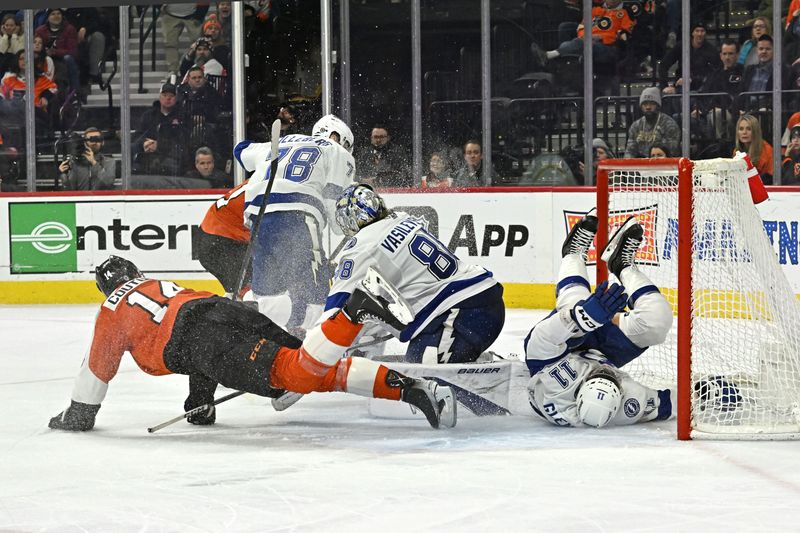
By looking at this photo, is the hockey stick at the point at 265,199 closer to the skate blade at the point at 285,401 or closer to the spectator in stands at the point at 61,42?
the skate blade at the point at 285,401

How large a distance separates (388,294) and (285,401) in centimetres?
83

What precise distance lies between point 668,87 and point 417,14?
68.5 inches

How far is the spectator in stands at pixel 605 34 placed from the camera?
8.02m

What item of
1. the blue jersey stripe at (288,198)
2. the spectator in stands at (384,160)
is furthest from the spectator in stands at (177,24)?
the blue jersey stripe at (288,198)

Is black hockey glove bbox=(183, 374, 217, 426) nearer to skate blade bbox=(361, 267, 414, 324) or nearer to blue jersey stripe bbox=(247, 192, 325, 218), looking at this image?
skate blade bbox=(361, 267, 414, 324)

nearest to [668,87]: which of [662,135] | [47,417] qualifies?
[662,135]

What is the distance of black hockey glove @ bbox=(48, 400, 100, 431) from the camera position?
3.95 meters

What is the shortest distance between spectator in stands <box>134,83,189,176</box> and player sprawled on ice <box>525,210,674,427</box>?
4798mm

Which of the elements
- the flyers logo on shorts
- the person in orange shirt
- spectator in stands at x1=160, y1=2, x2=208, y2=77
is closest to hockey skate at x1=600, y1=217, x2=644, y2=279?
the flyers logo on shorts

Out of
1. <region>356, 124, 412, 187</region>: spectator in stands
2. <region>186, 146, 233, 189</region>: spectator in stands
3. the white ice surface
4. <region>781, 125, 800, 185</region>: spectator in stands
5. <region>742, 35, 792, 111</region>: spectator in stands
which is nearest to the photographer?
the white ice surface

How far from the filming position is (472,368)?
3.97 metres

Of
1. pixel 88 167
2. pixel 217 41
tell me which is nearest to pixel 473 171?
pixel 217 41

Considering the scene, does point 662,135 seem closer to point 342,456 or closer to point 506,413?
point 506,413

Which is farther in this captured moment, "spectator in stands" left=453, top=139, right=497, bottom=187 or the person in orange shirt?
"spectator in stands" left=453, top=139, right=497, bottom=187
